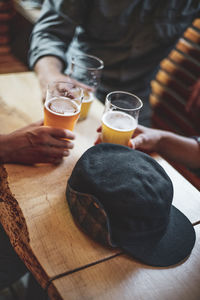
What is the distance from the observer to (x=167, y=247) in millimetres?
907

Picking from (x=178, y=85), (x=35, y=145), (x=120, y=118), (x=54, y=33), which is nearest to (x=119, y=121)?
(x=120, y=118)

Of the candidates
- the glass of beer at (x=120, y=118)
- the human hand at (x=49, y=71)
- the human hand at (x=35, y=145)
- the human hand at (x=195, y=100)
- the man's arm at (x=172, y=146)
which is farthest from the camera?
the human hand at (x=195, y=100)

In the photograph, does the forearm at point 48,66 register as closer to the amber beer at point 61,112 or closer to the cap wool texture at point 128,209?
the amber beer at point 61,112

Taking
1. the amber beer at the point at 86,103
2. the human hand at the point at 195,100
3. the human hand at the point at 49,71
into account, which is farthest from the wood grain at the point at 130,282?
the human hand at the point at 195,100

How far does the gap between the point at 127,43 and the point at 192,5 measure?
684 millimetres

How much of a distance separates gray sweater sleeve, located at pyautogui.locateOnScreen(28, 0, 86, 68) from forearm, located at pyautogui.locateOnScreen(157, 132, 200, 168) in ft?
3.20

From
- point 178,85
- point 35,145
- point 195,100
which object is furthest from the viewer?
point 178,85

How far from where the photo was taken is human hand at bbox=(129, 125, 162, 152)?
131 centimetres

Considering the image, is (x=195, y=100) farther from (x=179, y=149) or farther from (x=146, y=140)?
(x=146, y=140)

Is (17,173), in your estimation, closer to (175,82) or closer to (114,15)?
(114,15)

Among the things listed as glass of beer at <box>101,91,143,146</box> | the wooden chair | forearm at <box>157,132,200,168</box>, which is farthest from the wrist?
the wooden chair

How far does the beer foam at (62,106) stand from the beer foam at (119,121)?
0.52 ft

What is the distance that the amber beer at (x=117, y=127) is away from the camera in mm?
1233

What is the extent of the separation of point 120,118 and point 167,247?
2.08ft
